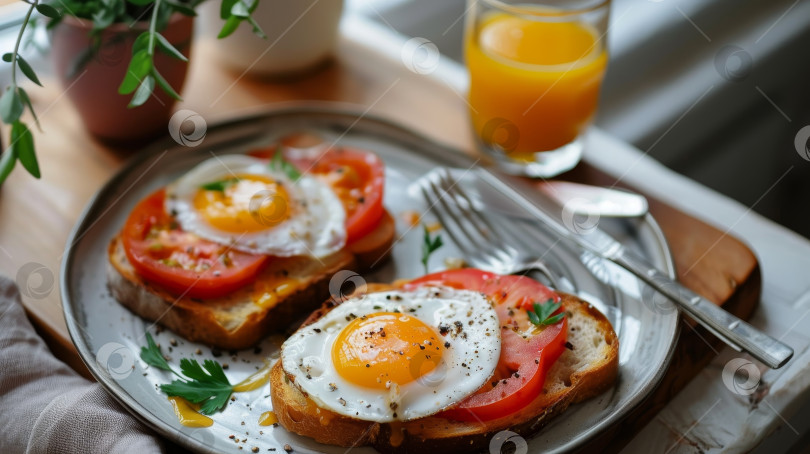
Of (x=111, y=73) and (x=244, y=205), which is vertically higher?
(x=111, y=73)

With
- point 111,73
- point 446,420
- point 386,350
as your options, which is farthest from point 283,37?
point 446,420

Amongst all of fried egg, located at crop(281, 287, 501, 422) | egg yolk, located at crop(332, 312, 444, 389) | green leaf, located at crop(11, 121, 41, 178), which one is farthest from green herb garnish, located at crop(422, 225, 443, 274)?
green leaf, located at crop(11, 121, 41, 178)

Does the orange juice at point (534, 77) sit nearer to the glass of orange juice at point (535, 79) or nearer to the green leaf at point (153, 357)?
the glass of orange juice at point (535, 79)

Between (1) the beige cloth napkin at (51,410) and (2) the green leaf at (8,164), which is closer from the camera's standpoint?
(1) the beige cloth napkin at (51,410)

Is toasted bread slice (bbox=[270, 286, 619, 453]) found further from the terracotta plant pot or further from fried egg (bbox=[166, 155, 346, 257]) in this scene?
the terracotta plant pot

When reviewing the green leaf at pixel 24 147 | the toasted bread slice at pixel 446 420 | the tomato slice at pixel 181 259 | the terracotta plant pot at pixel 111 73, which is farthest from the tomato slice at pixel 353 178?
the green leaf at pixel 24 147

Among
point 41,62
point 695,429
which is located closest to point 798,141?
point 695,429

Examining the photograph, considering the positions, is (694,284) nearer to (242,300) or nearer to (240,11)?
(242,300)
